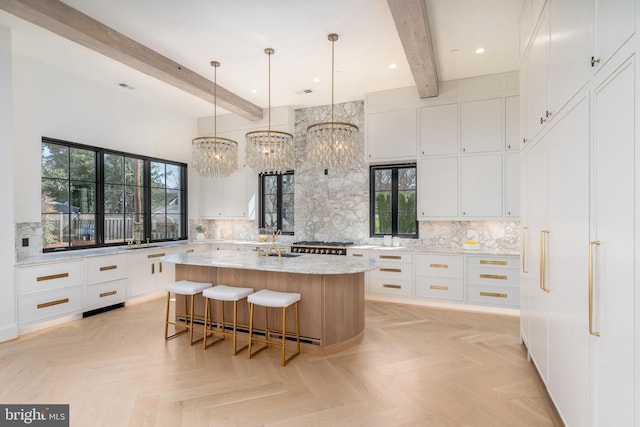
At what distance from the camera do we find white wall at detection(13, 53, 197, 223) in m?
4.12

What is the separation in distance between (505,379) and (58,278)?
16.6ft

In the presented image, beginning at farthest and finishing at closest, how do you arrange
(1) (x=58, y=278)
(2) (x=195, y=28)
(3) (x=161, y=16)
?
(1) (x=58, y=278) → (2) (x=195, y=28) → (3) (x=161, y=16)

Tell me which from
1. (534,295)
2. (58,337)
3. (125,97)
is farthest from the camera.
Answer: (125,97)

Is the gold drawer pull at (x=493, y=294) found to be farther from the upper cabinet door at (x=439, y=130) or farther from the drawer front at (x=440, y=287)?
the upper cabinet door at (x=439, y=130)

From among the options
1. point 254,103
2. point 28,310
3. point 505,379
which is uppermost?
point 254,103

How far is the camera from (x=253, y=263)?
352 cm

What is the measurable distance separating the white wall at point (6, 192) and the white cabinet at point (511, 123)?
20.0 feet

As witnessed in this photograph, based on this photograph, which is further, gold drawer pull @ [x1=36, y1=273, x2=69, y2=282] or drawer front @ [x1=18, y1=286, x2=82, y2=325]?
gold drawer pull @ [x1=36, y1=273, x2=69, y2=282]

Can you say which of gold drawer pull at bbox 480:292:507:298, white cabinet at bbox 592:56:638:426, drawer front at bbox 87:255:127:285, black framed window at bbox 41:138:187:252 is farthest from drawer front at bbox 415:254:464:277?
black framed window at bbox 41:138:187:252

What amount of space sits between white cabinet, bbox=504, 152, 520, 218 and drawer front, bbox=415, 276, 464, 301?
1224 mm

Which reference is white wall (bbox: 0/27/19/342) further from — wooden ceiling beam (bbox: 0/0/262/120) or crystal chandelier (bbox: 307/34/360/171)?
crystal chandelier (bbox: 307/34/360/171)

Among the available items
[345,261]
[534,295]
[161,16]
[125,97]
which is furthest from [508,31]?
[125,97]

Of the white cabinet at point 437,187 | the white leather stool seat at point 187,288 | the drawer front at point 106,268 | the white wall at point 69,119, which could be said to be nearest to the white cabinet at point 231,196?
the white wall at point 69,119

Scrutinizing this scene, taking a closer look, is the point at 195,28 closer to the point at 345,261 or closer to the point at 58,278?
the point at 345,261
